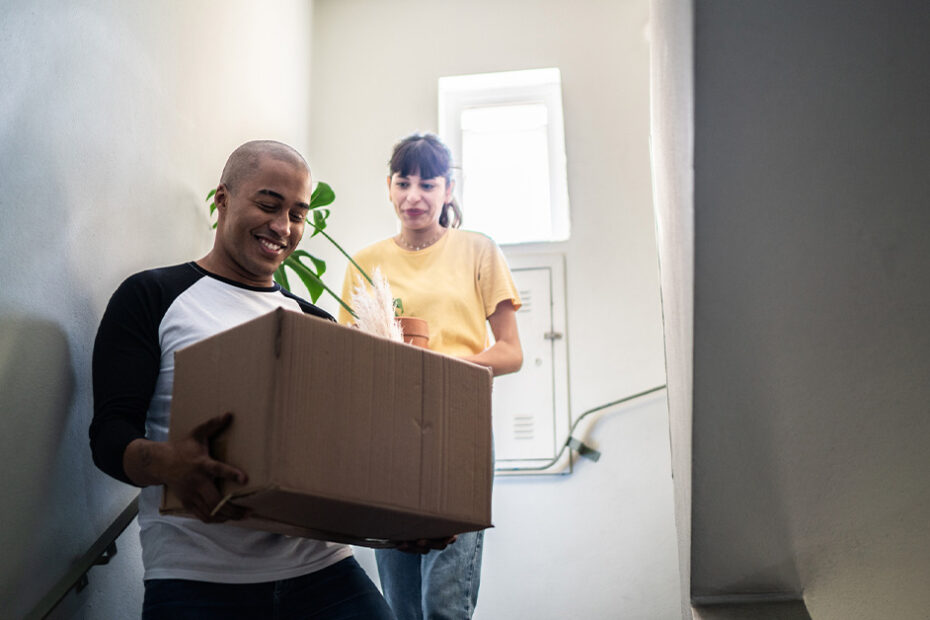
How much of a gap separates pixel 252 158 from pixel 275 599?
72 centimetres

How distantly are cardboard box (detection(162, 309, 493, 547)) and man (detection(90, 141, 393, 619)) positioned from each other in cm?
5

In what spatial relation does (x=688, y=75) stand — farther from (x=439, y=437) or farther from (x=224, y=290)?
(x=224, y=290)

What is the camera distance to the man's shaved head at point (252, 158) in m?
1.62

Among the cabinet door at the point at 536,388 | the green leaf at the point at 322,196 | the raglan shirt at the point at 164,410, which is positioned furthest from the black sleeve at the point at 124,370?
the cabinet door at the point at 536,388

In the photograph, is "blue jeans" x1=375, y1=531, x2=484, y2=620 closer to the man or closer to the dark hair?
the man

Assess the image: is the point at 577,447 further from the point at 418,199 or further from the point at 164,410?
the point at 164,410

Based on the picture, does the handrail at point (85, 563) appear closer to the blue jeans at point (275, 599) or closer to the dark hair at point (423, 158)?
the blue jeans at point (275, 599)

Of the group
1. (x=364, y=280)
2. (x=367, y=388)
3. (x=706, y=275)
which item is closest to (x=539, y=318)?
(x=364, y=280)

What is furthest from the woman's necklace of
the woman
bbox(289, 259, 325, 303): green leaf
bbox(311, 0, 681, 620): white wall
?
bbox(311, 0, 681, 620): white wall

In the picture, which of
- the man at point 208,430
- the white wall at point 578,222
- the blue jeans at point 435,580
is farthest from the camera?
the white wall at point 578,222

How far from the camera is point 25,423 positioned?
5.37 feet

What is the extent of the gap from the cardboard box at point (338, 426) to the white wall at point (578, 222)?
6.57 ft

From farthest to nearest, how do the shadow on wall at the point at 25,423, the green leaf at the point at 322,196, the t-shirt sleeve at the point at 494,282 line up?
the green leaf at the point at 322,196, the t-shirt sleeve at the point at 494,282, the shadow on wall at the point at 25,423

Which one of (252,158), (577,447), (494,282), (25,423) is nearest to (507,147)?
(577,447)
